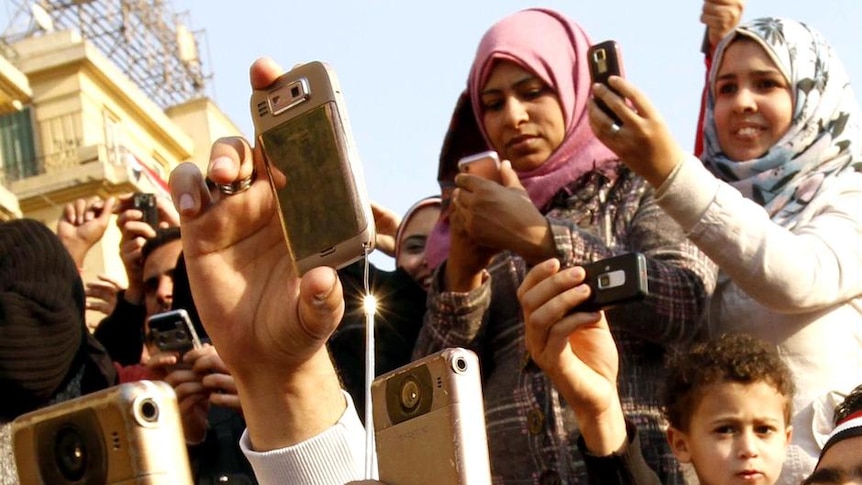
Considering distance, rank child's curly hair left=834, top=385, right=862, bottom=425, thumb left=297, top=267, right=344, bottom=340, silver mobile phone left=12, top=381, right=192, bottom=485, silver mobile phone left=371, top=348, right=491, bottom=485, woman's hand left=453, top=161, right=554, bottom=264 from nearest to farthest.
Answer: silver mobile phone left=12, top=381, right=192, bottom=485 → silver mobile phone left=371, top=348, right=491, bottom=485 → thumb left=297, top=267, right=344, bottom=340 → child's curly hair left=834, top=385, right=862, bottom=425 → woman's hand left=453, top=161, right=554, bottom=264

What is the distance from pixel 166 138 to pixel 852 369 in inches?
1192

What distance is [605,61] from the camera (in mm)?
3566

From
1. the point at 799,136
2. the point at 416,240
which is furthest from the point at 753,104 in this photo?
the point at 416,240

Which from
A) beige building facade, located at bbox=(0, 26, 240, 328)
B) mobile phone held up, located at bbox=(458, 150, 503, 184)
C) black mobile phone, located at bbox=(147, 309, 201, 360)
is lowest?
black mobile phone, located at bbox=(147, 309, 201, 360)

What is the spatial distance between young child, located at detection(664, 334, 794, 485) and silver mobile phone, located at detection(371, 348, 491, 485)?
4.11 ft

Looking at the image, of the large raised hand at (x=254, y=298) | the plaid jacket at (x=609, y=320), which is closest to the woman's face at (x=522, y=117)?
the plaid jacket at (x=609, y=320)

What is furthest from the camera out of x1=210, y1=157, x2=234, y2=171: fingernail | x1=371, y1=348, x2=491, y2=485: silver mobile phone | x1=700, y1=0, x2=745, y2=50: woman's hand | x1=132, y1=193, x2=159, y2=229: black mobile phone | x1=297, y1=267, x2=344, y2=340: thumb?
x1=132, y1=193, x2=159, y2=229: black mobile phone

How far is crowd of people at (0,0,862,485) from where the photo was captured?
2.62 metres

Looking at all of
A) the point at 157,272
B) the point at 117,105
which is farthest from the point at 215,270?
the point at 117,105

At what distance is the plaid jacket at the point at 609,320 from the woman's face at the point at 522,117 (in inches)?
6.2

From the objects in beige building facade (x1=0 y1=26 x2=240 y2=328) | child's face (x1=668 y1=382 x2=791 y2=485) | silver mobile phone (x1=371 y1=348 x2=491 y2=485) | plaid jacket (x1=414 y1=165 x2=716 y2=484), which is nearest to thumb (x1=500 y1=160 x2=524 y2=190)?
plaid jacket (x1=414 y1=165 x2=716 y2=484)

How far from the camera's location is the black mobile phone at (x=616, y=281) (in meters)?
2.98

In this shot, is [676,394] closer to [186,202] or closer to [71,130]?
[186,202]

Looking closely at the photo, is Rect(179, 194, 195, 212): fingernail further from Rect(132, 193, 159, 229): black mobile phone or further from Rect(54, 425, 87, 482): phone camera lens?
Rect(132, 193, 159, 229): black mobile phone
